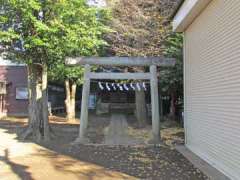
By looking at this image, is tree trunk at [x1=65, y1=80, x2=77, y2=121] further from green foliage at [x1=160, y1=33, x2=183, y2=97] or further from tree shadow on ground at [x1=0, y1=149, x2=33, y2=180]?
tree shadow on ground at [x1=0, y1=149, x2=33, y2=180]

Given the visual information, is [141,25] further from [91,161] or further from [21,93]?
[21,93]

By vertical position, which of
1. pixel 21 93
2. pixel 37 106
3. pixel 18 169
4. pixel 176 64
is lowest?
pixel 18 169

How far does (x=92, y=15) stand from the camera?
14758mm

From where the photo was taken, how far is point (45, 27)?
519 inches

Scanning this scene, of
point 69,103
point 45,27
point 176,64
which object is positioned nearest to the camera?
point 45,27

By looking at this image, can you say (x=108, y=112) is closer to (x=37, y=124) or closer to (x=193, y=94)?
(x=37, y=124)

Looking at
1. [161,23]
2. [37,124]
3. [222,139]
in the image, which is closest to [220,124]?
[222,139]

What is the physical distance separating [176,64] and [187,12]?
6407mm

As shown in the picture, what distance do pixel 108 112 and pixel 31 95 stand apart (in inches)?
736

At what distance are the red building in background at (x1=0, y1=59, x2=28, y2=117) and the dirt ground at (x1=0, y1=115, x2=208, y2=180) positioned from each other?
17.0 meters

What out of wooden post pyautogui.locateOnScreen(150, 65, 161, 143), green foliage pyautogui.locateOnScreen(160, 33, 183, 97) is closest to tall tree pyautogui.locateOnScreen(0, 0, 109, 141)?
wooden post pyautogui.locateOnScreen(150, 65, 161, 143)

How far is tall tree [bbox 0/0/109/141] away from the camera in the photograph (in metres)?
13.5

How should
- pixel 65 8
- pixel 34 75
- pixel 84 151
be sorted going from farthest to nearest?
pixel 34 75 < pixel 65 8 < pixel 84 151

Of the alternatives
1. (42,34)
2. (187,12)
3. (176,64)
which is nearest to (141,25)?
(176,64)
